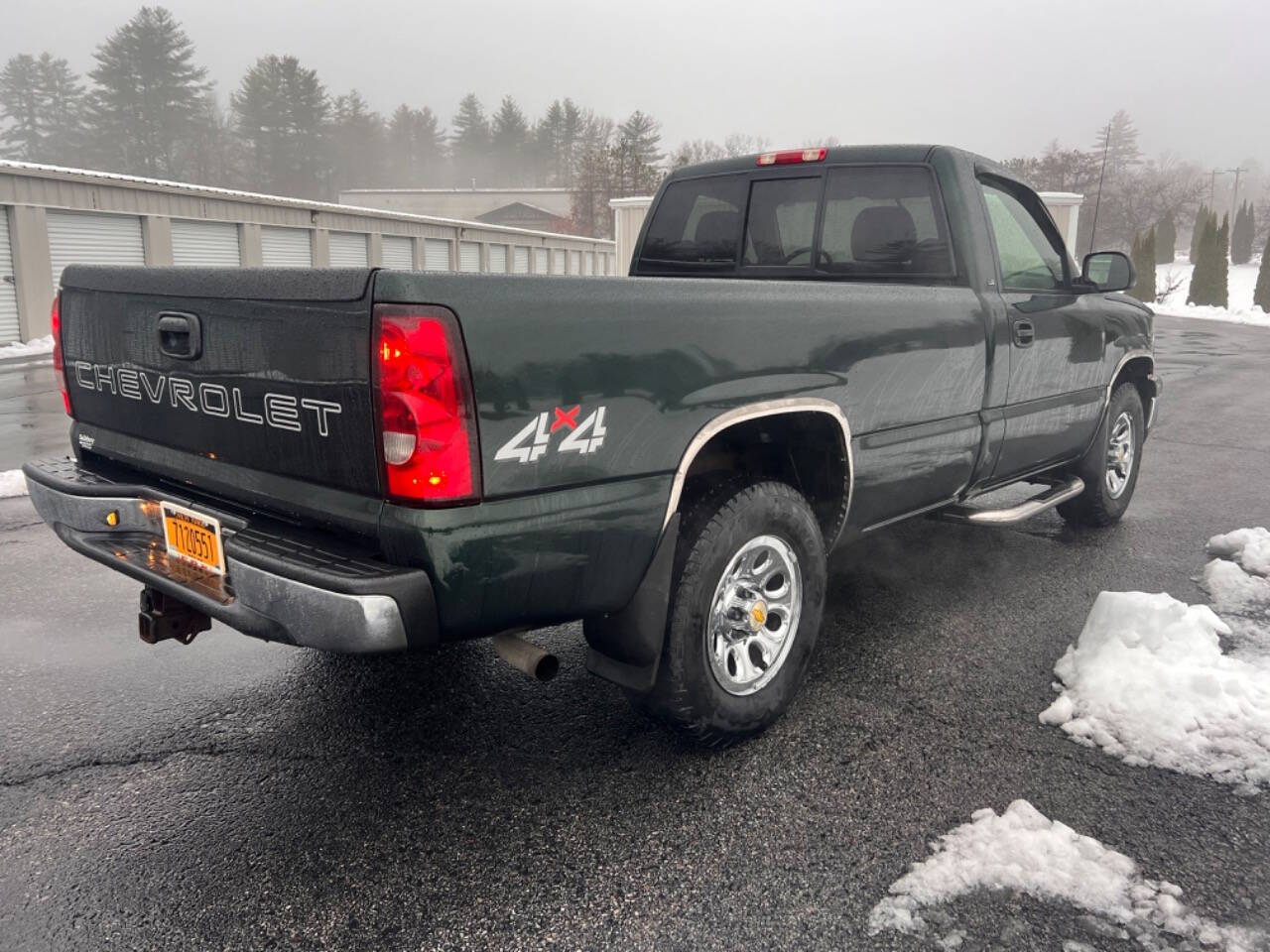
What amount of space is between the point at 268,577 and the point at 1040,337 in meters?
A: 3.40

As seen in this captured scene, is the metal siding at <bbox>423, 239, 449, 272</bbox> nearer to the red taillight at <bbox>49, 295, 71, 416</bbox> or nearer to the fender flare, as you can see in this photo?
the red taillight at <bbox>49, 295, 71, 416</bbox>

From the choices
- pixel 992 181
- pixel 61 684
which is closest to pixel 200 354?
pixel 61 684

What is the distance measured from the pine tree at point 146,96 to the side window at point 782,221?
7137 cm

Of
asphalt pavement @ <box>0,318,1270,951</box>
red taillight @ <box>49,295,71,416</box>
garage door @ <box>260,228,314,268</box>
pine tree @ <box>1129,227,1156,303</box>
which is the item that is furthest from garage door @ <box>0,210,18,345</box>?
pine tree @ <box>1129,227,1156,303</box>

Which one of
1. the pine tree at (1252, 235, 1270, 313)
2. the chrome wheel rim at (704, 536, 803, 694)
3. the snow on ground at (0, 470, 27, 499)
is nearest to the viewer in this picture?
the chrome wheel rim at (704, 536, 803, 694)

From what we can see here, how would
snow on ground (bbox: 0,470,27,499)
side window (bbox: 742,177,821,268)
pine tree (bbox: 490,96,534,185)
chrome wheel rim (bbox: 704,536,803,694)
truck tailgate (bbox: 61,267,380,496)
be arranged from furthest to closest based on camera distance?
1. pine tree (bbox: 490,96,534,185)
2. snow on ground (bbox: 0,470,27,499)
3. side window (bbox: 742,177,821,268)
4. chrome wheel rim (bbox: 704,536,803,694)
5. truck tailgate (bbox: 61,267,380,496)

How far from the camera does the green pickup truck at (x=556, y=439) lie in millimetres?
2162

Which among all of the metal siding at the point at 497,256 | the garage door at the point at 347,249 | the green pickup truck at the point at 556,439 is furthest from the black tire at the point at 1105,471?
the metal siding at the point at 497,256

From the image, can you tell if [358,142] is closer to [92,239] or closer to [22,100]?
[22,100]

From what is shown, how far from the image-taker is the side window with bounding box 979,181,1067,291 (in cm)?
416

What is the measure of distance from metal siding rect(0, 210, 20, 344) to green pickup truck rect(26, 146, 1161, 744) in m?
19.9

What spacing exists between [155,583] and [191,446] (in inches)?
15.6

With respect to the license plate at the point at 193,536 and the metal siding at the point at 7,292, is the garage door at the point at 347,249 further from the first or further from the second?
the license plate at the point at 193,536

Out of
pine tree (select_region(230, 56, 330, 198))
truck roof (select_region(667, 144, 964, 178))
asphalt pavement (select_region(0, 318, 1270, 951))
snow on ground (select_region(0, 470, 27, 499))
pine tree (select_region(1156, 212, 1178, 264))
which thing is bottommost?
asphalt pavement (select_region(0, 318, 1270, 951))
